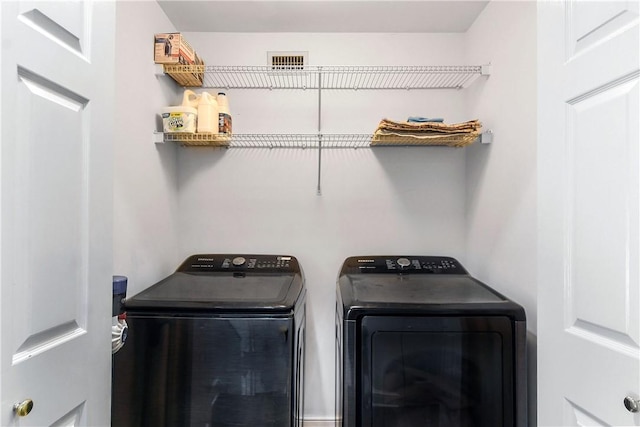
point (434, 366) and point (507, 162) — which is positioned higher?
point (507, 162)

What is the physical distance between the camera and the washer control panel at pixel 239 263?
2.07 metres

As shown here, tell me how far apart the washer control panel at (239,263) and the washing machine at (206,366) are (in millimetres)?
646

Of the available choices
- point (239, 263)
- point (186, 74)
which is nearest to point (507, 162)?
point (239, 263)

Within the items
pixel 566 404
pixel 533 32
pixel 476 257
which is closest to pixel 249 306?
pixel 566 404

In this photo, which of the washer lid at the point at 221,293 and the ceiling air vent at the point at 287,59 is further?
the ceiling air vent at the point at 287,59

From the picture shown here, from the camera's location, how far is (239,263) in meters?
2.10

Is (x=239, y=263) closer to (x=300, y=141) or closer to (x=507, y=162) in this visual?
(x=300, y=141)

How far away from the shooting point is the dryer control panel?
208 centimetres

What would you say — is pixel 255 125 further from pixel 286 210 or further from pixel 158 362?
pixel 158 362

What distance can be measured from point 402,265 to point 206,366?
4.01 ft

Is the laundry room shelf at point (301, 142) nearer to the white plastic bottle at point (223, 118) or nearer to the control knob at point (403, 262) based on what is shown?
the white plastic bottle at point (223, 118)

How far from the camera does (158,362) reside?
4.60 ft

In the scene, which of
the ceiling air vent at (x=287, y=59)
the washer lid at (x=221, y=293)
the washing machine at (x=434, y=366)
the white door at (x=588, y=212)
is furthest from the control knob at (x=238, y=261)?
the white door at (x=588, y=212)

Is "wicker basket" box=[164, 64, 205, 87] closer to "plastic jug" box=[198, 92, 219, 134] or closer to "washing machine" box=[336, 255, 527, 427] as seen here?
"plastic jug" box=[198, 92, 219, 134]
